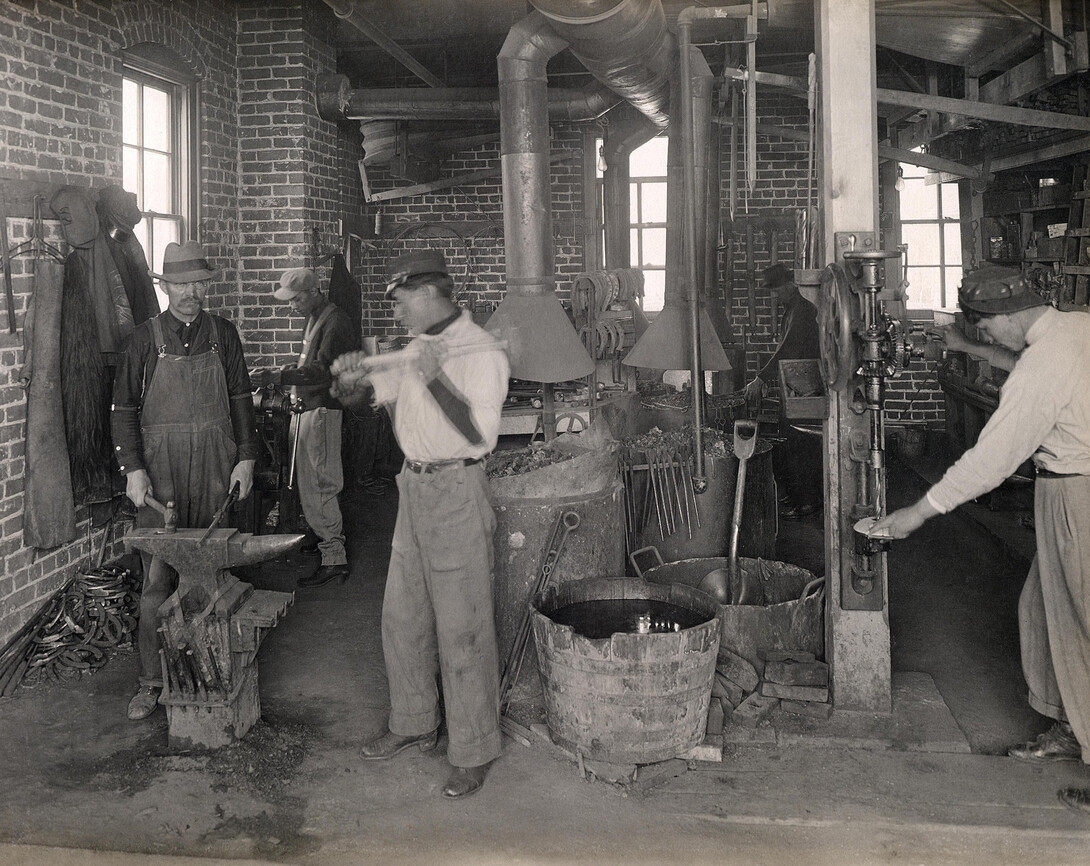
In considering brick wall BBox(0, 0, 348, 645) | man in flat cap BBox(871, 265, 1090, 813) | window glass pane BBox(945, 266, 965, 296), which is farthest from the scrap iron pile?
window glass pane BBox(945, 266, 965, 296)

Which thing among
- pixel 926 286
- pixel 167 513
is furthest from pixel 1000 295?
pixel 926 286

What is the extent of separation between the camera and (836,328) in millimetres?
4383

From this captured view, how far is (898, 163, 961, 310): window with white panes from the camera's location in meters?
11.8

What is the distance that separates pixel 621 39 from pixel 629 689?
3.37 metres

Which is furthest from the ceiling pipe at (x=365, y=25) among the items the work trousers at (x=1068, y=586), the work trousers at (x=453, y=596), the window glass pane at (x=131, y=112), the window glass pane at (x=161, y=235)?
the work trousers at (x=1068, y=586)

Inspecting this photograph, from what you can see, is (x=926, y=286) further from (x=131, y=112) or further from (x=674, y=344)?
(x=131, y=112)

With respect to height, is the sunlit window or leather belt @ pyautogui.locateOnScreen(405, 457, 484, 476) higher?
the sunlit window

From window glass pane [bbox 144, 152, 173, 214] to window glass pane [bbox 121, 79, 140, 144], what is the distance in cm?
19

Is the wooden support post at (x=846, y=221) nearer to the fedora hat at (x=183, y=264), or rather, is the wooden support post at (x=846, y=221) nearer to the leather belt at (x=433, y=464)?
the leather belt at (x=433, y=464)

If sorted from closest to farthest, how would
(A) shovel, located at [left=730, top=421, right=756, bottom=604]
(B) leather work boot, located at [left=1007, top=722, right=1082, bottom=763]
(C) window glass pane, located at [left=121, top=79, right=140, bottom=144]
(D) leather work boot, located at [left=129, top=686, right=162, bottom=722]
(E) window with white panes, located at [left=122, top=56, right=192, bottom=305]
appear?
(B) leather work boot, located at [left=1007, top=722, right=1082, bottom=763] < (D) leather work boot, located at [left=129, top=686, right=162, bottom=722] < (A) shovel, located at [left=730, top=421, right=756, bottom=604] < (C) window glass pane, located at [left=121, top=79, right=140, bottom=144] < (E) window with white panes, located at [left=122, top=56, right=192, bottom=305]

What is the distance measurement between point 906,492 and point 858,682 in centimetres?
508

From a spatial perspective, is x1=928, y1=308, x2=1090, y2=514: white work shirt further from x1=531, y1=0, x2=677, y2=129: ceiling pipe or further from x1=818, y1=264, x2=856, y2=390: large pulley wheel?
x1=531, y1=0, x2=677, y2=129: ceiling pipe

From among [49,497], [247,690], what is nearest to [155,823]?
[247,690]

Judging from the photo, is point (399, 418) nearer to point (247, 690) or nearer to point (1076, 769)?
point (247, 690)
